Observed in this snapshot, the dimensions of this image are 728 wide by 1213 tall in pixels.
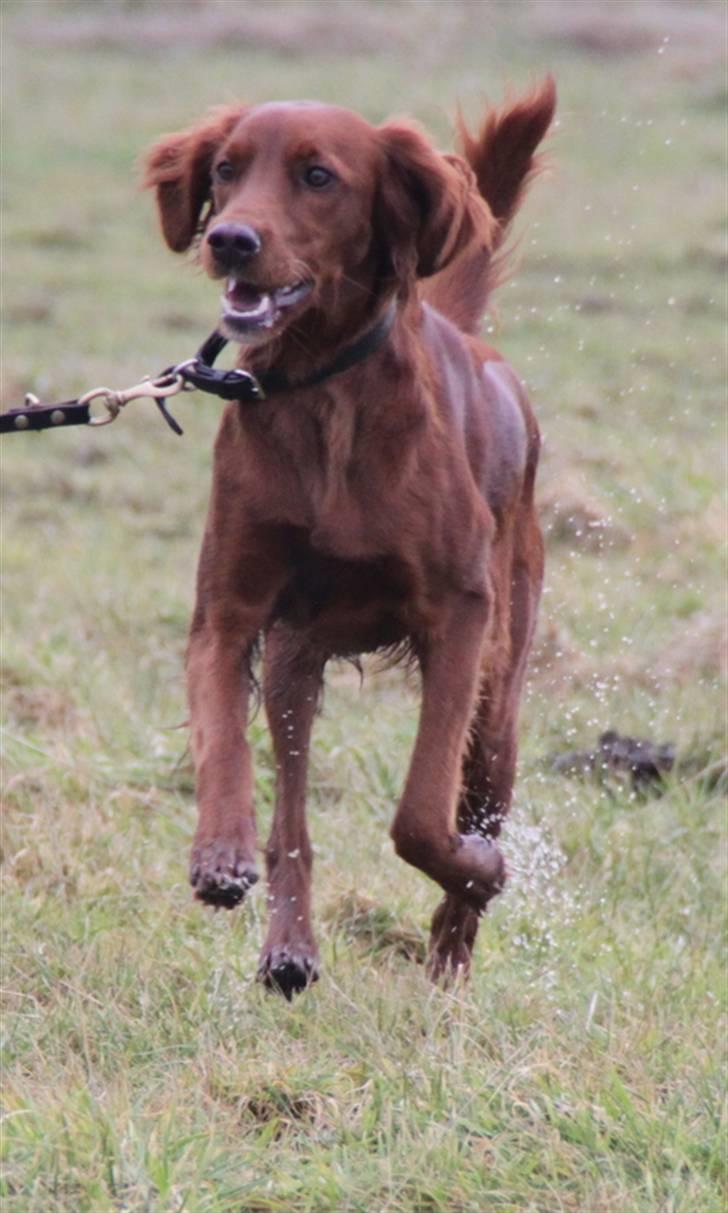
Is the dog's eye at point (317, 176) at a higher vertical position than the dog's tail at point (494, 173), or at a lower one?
higher

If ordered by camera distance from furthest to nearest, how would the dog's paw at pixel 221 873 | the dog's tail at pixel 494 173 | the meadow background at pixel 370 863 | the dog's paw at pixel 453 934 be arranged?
the dog's tail at pixel 494 173 → the dog's paw at pixel 453 934 → the dog's paw at pixel 221 873 → the meadow background at pixel 370 863

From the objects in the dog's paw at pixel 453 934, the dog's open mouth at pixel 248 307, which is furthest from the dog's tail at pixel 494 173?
the dog's paw at pixel 453 934

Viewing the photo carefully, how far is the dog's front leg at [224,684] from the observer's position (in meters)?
3.40

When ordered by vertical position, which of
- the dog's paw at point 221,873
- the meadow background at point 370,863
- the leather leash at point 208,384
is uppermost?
the leather leash at point 208,384

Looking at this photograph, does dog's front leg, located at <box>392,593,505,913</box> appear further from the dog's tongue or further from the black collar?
the dog's tongue

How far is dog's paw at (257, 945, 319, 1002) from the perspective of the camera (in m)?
3.66

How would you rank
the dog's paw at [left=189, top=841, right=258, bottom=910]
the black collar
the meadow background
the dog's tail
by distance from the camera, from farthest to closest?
the dog's tail, the black collar, the dog's paw at [left=189, top=841, right=258, bottom=910], the meadow background

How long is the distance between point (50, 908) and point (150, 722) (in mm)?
1321

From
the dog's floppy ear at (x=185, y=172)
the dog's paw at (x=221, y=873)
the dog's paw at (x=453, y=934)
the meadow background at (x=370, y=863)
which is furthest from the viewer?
the dog's paw at (x=453, y=934)

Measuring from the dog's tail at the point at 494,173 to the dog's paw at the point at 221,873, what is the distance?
1.36 meters

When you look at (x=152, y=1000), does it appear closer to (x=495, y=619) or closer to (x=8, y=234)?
(x=495, y=619)

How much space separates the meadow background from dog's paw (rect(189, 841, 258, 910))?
0.65ft

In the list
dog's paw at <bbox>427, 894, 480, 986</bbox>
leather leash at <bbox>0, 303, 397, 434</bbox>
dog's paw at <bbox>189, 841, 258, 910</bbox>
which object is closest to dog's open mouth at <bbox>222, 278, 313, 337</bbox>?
leather leash at <bbox>0, 303, 397, 434</bbox>

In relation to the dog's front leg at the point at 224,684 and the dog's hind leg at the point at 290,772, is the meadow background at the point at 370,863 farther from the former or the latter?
the dog's front leg at the point at 224,684
